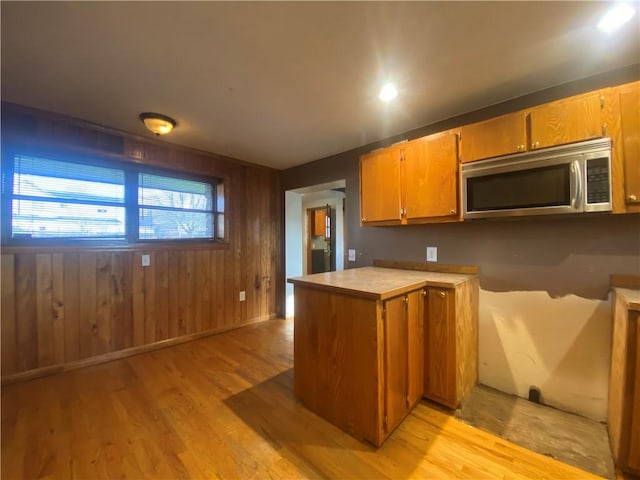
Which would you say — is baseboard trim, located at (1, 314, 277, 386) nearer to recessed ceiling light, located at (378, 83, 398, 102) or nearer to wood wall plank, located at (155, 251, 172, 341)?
wood wall plank, located at (155, 251, 172, 341)

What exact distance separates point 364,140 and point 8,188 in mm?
3187

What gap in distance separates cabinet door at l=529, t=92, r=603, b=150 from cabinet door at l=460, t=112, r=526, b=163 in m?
0.06

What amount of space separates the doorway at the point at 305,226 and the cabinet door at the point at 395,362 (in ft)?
5.90

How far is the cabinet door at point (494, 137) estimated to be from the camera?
69.9 inches

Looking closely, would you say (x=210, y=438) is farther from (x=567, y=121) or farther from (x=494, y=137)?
Result: (x=567, y=121)

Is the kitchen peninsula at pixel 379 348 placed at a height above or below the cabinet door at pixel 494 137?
below

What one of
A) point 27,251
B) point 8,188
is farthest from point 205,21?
point 27,251

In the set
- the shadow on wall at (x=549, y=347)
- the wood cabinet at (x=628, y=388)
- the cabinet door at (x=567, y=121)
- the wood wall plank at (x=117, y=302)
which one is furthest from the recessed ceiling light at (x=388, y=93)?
the wood wall plank at (x=117, y=302)

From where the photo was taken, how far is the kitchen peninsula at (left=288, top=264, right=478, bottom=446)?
154 cm

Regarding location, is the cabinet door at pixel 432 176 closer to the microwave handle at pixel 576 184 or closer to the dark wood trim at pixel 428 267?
the dark wood trim at pixel 428 267

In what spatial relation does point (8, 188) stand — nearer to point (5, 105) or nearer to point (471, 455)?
point (5, 105)

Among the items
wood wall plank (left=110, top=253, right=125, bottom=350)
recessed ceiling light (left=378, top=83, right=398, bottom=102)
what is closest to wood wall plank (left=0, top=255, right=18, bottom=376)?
wood wall plank (left=110, top=253, right=125, bottom=350)

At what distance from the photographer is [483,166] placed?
1902 millimetres

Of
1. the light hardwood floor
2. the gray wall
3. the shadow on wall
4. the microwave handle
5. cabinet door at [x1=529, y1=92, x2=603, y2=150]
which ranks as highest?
cabinet door at [x1=529, y1=92, x2=603, y2=150]
